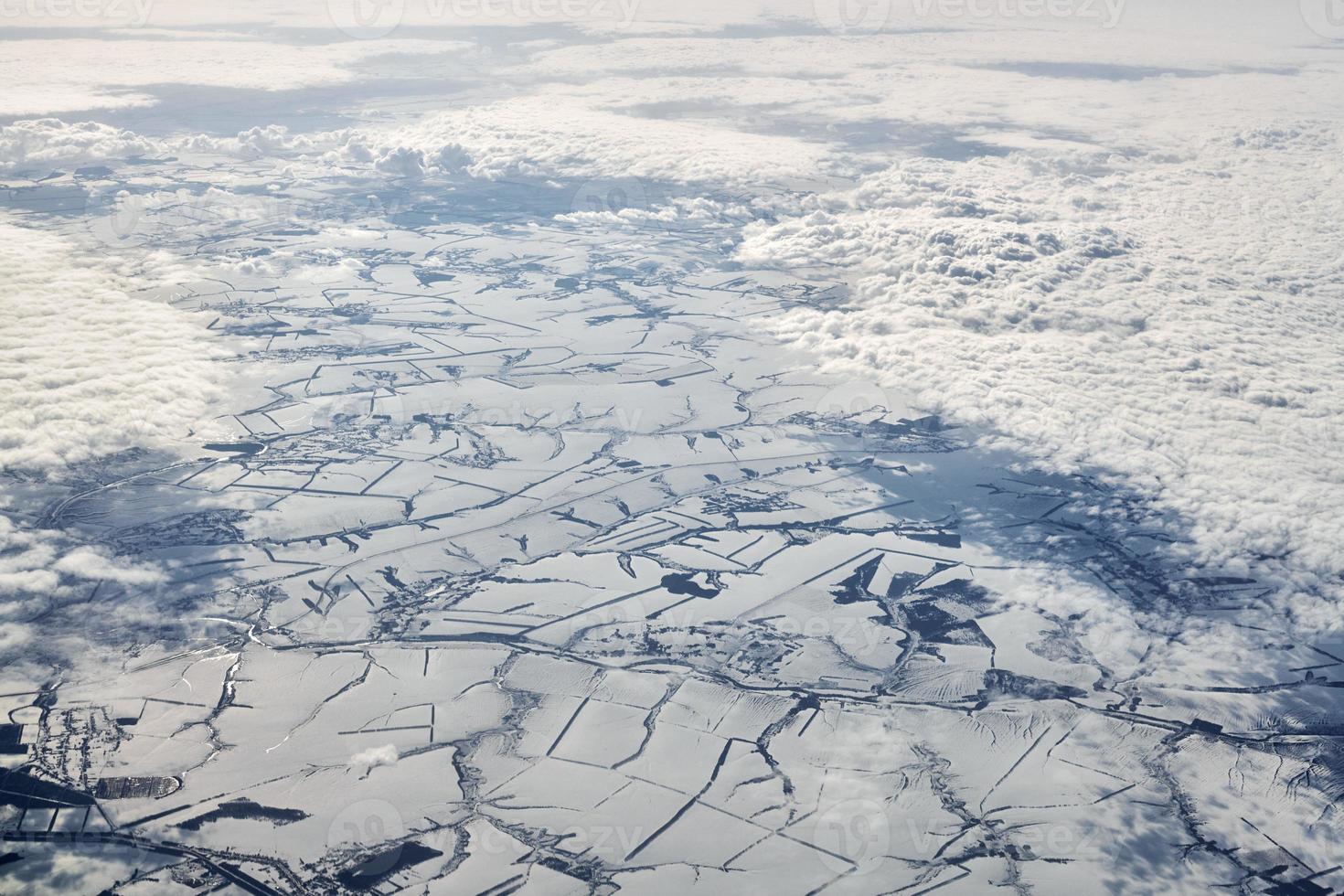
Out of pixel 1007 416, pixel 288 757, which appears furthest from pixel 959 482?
pixel 288 757

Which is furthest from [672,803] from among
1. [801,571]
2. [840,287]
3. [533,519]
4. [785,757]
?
[840,287]

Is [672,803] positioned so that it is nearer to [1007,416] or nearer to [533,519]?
[533,519]

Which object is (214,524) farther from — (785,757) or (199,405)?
(785,757)

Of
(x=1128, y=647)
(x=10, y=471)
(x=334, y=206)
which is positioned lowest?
(x=1128, y=647)

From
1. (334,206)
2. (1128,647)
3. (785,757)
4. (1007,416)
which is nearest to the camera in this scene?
(785,757)

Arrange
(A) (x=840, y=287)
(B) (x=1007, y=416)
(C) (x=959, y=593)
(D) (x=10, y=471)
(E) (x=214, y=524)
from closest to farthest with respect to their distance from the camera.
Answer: (C) (x=959, y=593) < (E) (x=214, y=524) < (D) (x=10, y=471) < (B) (x=1007, y=416) < (A) (x=840, y=287)

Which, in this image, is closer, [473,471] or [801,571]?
[801,571]

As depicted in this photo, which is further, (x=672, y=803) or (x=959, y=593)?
(x=959, y=593)

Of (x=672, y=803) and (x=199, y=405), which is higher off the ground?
(x=199, y=405)

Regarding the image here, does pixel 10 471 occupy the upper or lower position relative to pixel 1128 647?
upper
